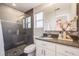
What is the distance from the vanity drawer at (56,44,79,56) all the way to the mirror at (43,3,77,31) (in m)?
0.28

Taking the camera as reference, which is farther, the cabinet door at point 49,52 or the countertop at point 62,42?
the cabinet door at point 49,52

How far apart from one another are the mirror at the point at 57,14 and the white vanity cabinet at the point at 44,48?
235 millimetres

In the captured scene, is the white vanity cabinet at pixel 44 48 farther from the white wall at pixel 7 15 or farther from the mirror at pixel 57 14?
the white wall at pixel 7 15

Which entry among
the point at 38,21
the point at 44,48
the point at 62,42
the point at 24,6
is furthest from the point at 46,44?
the point at 24,6

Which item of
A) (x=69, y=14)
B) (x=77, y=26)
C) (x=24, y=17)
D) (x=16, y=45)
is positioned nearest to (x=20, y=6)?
(x=24, y=17)

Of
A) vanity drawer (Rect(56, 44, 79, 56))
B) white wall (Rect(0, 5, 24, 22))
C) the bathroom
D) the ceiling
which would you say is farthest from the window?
vanity drawer (Rect(56, 44, 79, 56))

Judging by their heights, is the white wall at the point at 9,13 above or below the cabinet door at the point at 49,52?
above

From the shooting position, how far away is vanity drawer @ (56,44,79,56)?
141cm

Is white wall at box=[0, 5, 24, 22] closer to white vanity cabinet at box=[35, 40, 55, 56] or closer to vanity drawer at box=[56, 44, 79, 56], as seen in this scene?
white vanity cabinet at box=[35, 40, 55, 56]

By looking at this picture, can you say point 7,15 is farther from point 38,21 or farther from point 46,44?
point 46,44

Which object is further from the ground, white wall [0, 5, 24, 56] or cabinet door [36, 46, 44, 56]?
white wall [0, 5, 24, 56]

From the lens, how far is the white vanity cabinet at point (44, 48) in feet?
5.17

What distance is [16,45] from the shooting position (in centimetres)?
160

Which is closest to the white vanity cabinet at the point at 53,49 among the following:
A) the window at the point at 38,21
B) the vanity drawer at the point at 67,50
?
the vanity drawer at the point at 67,50
